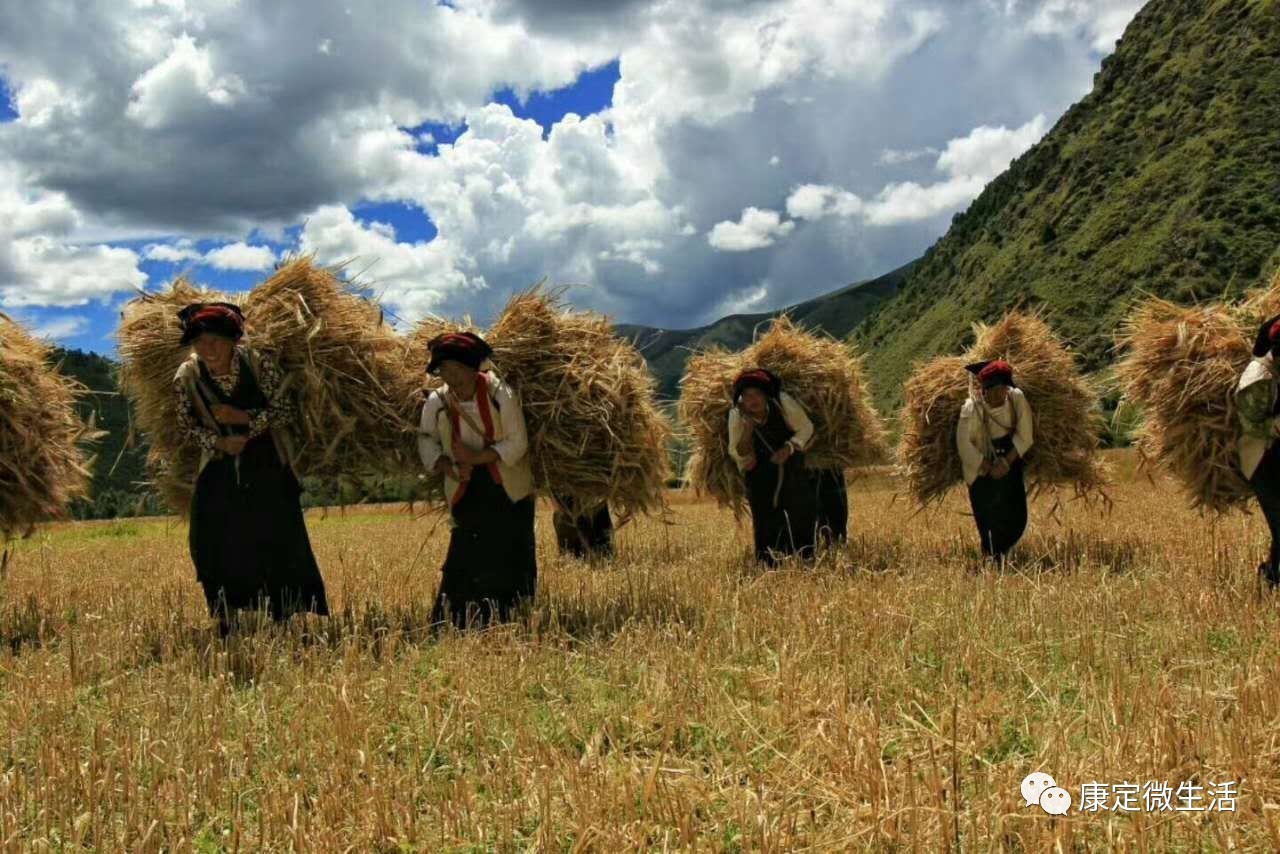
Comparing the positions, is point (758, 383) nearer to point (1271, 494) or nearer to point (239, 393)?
point (1271, 494)

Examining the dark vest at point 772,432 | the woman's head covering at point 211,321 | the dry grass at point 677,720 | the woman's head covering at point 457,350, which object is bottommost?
the dry grass at point 677,720

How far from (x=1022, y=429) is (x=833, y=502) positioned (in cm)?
210

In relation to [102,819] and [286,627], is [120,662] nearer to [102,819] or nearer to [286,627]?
[286,627]

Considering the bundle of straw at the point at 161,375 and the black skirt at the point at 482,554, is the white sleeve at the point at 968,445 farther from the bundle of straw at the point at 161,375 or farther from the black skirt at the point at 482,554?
the bundle of straw at the point at 161,375

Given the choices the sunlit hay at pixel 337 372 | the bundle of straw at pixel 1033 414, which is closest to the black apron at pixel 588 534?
the bundle of straw at pixel 1033 414

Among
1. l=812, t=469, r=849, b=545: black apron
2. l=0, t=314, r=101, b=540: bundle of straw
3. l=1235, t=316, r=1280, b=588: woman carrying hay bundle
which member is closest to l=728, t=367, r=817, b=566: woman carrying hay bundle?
l=812, t=469, r=849, b=545: black apron

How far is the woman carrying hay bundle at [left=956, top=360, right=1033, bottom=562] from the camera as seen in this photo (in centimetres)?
823

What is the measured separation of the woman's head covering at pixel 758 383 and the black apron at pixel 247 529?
396 cm

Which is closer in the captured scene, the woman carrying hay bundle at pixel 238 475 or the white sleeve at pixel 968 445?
the woman carrying hay bundle at pixel 238 475

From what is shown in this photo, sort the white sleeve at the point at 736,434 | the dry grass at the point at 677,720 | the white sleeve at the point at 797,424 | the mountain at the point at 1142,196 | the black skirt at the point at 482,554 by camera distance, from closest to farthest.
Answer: the dry grass at the point at 677,720 → the black skirt at the point at 482,554 → the white sleeve at the point at 797,424 → the white sleeve at the point at 736,434 → the mountain at the point at 1142,196

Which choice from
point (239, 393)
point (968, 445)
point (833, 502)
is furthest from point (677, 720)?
point (833, 502)

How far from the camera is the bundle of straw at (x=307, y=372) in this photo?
19.7 ft

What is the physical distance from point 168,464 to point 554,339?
273cm

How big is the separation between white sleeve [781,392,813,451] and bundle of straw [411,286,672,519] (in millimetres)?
1759
